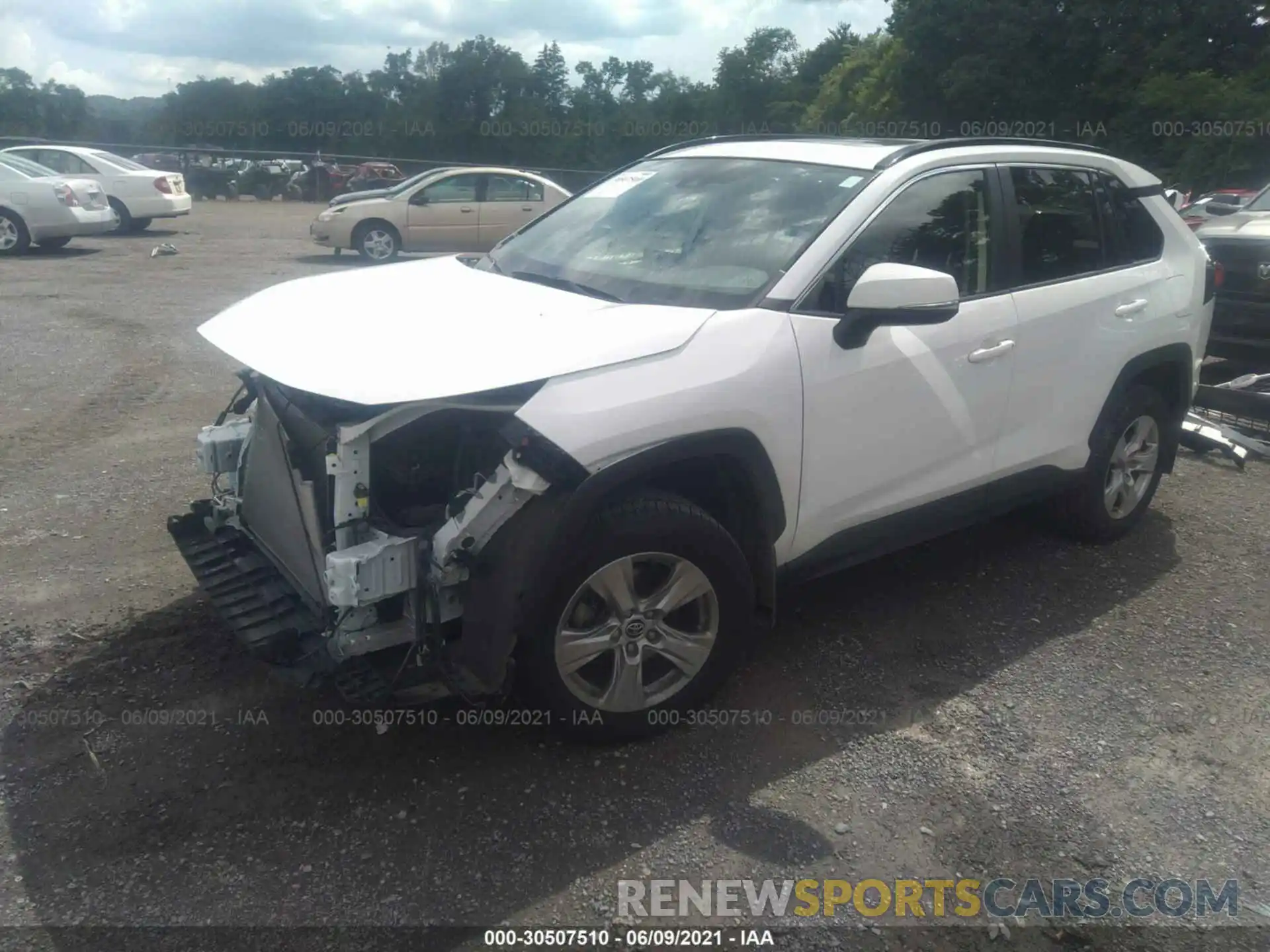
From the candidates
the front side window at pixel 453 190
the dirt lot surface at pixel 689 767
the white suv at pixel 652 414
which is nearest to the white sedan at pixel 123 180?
the front side window at pixel 453 190

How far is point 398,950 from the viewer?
99.0 inches

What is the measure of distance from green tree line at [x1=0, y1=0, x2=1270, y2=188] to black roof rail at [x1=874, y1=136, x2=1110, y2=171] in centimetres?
920

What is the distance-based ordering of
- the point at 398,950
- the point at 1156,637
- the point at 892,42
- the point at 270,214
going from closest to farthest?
the point at 398,950 → the point at 1156,637 → the point at 270,214 → the point at 892,42

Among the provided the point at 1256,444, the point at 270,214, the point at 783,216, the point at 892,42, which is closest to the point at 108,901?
the point at 783,216

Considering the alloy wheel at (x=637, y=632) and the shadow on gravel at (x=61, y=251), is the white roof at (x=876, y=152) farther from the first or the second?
the shadow on gravel at (x=61, y=251)

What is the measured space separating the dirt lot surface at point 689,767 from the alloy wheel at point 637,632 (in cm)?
23

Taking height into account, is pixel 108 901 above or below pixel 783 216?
below

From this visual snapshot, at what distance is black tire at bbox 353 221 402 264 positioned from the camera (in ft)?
51.0

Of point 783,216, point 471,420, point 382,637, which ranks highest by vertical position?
point 783,216

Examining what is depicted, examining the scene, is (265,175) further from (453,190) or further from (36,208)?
(453,190)

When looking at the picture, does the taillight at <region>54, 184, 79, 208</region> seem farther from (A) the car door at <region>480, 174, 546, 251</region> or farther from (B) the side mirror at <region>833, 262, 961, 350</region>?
(B) the side mirror at <region>833, 262, 961, 350</region>

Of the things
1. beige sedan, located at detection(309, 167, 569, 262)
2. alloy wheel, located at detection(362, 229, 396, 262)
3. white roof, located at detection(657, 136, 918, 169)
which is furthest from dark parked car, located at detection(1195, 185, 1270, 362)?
alloy wheel, located at detection(362, 229, 396, 262)

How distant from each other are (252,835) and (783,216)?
2.65 m

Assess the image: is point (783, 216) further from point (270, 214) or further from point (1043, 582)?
point (270, 214)
